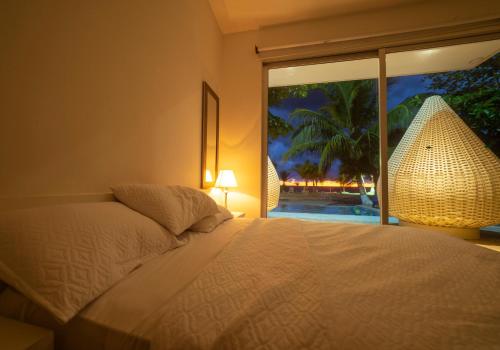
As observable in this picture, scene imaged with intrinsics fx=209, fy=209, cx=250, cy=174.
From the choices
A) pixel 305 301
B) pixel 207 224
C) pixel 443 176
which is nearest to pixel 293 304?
pixel 305 301

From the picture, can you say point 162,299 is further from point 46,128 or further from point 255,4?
point 255,4

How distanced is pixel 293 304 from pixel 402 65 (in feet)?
10.6

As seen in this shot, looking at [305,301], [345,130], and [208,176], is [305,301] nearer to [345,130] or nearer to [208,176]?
[208,176]

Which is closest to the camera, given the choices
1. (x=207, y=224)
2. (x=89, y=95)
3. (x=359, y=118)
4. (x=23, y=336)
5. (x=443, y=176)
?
(x=23, y=336)

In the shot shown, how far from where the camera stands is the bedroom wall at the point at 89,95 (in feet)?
2.52

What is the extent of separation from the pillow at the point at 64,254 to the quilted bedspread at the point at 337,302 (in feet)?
0.69

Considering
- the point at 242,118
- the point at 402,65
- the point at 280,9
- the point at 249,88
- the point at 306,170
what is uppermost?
the point at 280,9

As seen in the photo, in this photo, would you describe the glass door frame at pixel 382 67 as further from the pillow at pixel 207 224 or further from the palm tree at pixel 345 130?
the pillow at pixel 207 224

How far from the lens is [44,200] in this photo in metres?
0.83

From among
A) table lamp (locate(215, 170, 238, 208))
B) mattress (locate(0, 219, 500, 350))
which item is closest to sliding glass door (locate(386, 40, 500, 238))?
mattress (locate(0, 219, 500, 350))

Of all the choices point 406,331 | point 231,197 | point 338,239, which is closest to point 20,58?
point 406,331

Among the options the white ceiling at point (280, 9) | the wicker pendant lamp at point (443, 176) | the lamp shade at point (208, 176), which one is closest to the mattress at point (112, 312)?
the lamp shade at point (208, 176)

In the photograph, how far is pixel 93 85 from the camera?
104 cm

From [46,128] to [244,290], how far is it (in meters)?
1.00
